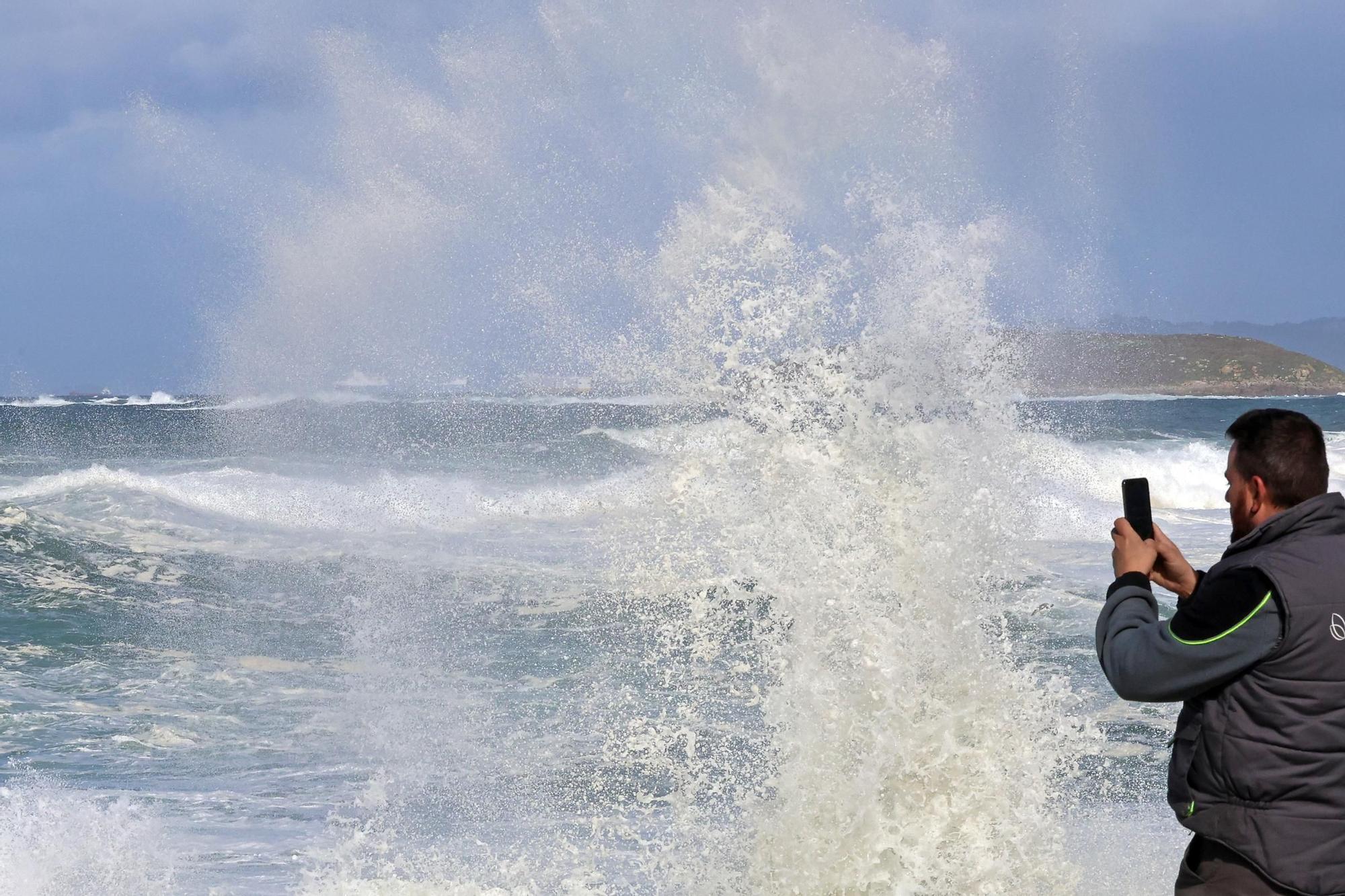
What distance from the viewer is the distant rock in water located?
245 feet

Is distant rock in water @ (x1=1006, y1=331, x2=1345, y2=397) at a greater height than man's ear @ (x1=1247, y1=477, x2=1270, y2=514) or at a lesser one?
greater

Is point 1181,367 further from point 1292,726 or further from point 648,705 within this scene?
point 1292,726

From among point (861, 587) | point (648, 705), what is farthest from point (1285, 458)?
point (648, 705)

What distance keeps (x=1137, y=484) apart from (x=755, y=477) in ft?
9.96

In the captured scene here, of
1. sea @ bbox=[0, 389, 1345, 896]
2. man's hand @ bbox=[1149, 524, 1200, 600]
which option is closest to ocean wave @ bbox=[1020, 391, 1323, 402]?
sea @ bbox=[0, 389, 1345, 896]

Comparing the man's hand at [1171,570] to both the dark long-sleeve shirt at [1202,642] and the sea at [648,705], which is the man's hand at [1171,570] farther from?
the sea at [648,705]

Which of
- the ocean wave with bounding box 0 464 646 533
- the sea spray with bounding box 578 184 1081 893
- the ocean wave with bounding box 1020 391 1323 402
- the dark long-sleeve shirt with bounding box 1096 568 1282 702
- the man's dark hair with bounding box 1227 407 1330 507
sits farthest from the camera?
the ocean wave with bounding box 1020 391 1323 402

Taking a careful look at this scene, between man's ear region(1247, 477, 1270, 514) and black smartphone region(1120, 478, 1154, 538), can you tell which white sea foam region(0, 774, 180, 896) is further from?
man's ear region(1247, 477, 1270, 514)

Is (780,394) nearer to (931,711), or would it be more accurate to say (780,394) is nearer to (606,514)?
(931,711)

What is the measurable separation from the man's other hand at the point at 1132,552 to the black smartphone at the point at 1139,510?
0.01 metres

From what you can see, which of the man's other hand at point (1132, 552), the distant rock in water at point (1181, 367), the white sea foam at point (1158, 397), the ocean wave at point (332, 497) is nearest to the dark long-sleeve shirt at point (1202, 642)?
the man's other hand at point (1132, 552)

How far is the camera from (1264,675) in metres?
2.21

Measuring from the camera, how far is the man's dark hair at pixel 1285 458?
7.63 feet

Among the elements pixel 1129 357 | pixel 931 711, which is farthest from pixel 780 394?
pixel 1129 357
